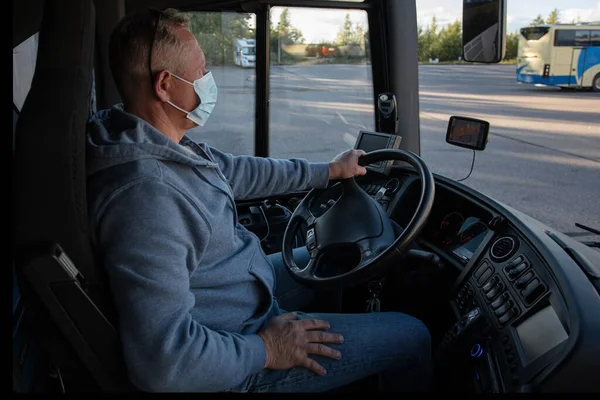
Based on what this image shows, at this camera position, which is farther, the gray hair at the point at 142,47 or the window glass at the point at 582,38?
the window glass at the point at 582,38

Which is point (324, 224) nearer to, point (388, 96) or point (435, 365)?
point (435, 365)

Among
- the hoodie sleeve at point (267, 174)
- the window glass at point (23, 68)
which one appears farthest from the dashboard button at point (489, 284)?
the window glass at point (23, 68)

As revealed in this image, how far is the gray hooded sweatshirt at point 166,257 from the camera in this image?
1.22 meters

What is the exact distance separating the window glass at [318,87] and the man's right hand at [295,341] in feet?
7.33

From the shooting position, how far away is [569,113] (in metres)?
13.6

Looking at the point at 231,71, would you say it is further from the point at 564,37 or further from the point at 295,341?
the point at 564,37

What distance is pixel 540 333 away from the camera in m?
1.54

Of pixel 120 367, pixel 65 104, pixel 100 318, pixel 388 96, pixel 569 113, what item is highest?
pixel 65 104

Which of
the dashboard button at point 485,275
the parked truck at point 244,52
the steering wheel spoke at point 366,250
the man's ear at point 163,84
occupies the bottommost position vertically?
the dashboard button at point 485,275

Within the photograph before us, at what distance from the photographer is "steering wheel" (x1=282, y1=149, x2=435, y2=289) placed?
5.70 ft

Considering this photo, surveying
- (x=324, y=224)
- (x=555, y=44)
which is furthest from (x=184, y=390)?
(x=555, y=44)

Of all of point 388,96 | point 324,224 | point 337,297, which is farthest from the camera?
point 388,96

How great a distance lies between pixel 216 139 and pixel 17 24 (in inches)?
82.1

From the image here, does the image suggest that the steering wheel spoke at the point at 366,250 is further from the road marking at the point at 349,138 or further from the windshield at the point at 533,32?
the windshield at the point at 533,32
